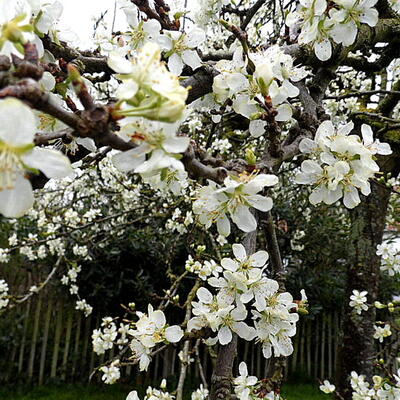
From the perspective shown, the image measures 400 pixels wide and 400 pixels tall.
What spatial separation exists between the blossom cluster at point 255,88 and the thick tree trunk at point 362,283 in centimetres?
150

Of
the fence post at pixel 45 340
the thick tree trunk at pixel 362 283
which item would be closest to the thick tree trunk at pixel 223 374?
the thick tree trunk at pixel 362 283

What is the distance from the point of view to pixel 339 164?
3.62ft

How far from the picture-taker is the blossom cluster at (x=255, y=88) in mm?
1109

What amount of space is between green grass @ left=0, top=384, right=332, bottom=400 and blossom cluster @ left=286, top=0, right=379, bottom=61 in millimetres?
4186

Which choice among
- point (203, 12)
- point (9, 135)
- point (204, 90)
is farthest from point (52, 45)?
point (203, 12)

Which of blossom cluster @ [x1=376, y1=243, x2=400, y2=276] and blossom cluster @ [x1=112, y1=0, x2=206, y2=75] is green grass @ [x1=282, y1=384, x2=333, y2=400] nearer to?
blossom cluster @ [x1=376, y1=243, x2=400, y2=276]

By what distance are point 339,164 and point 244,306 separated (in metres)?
0.44

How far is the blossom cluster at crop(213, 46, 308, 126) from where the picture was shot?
111cm

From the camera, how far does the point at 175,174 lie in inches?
41.4

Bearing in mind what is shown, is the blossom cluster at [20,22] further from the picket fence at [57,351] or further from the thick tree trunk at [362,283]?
the picket fence at [57,351]

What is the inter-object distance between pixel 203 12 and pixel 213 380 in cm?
160

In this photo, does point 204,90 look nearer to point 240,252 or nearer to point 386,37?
point 240,252

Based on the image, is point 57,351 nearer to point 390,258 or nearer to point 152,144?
point 390,258

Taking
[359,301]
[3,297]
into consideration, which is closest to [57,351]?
[3,297]
